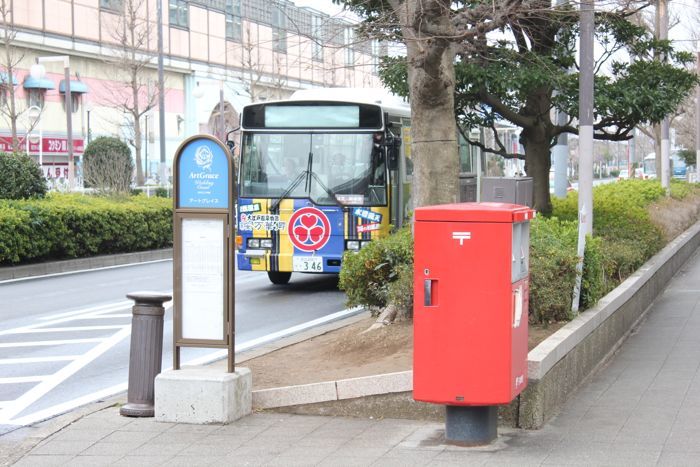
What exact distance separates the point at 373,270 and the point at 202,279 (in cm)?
342

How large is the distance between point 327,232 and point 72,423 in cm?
911

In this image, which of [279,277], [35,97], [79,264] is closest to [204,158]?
[279,277]

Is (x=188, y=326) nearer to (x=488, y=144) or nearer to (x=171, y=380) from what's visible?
(x=171, y=380)

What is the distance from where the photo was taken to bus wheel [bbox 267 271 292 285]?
18.4 metres

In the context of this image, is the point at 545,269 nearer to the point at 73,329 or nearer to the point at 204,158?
the point at 204,158

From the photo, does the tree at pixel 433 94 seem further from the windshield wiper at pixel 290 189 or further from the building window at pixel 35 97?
the building window at pixel 35 97

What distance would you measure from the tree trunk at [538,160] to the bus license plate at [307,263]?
14.0 feet

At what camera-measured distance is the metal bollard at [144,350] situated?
25.7ft

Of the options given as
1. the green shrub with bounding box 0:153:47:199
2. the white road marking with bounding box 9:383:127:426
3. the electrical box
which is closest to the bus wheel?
the electrical box

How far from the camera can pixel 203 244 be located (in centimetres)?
766

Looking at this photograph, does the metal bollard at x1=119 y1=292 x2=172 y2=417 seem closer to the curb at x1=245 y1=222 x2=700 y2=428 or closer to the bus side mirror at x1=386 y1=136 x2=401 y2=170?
the curb at x1=245 y1=222 x2=700 y2=428

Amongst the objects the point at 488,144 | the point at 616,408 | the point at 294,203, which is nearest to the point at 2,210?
the point at 294,203

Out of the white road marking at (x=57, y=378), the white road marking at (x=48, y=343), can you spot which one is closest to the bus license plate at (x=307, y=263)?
→ the white road marking at (x=57, y=378)

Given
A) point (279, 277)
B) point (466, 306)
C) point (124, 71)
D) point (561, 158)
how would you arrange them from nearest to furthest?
point (466, 306) → point (279, 277) → point (561, 158) → point (124, 71)
